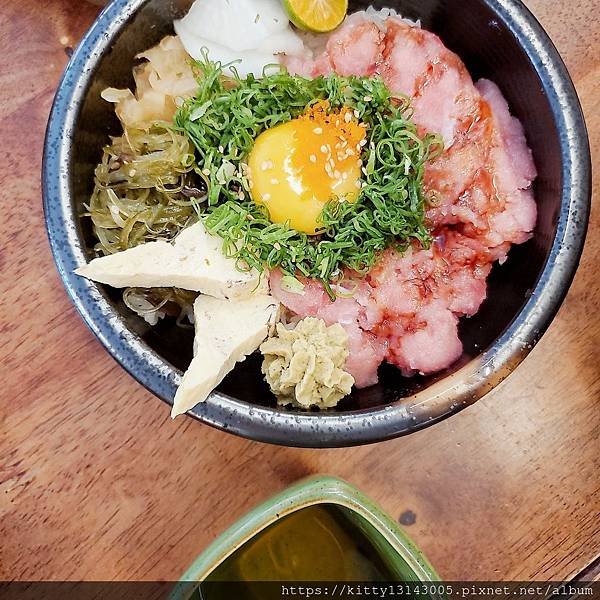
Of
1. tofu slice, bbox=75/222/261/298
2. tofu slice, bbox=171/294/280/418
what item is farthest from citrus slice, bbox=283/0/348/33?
tofu slice, bbox=171/294/280/418

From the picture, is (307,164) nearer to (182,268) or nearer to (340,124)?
(340,124)

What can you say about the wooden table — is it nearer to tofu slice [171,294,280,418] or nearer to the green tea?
the green tea

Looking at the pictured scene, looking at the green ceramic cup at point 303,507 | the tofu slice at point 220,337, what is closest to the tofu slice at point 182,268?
the tofu slice at point 220,337

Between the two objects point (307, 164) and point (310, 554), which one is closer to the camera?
point (307, 164)

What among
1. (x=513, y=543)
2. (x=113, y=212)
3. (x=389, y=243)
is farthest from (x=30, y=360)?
(x=513, y=543)

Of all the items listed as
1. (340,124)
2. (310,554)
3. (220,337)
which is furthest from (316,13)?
(310,554)

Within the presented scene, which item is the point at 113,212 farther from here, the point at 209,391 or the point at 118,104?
the point at 209,391
